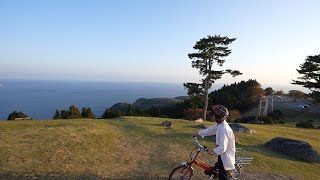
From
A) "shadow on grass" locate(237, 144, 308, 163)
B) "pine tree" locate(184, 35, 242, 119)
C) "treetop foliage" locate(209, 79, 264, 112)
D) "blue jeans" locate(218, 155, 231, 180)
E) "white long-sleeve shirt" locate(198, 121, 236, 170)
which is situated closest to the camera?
"white long-sleeve shirt" locate(198, 121, 236, 170)

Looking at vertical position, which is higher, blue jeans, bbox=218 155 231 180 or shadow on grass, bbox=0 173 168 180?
blue jeans, bbox=218 155 231 180

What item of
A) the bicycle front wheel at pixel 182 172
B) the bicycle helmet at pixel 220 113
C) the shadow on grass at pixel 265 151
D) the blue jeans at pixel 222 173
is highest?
the bicycle helmet at pixel 220 113

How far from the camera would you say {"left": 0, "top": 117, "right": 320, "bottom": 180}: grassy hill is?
964cm

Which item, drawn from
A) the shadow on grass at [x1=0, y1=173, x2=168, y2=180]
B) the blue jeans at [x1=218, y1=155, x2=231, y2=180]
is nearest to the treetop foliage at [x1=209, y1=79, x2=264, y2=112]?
the shadow on grass at [x1=0, y1=173, x2=168, y2=180]

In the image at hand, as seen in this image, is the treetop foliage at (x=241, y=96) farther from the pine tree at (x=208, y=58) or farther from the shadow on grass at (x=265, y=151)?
the shadow on grass at (x=265, y=151)

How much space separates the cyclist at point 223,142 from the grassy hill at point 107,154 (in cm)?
281

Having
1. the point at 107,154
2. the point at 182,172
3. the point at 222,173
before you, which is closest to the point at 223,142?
the point at 222,173

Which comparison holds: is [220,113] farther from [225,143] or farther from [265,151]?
[265,151]

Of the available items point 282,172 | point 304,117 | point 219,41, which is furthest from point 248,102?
point 282,172

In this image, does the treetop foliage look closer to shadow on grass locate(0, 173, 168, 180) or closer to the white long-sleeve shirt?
shadow on grass locate(0, 173, 168, 180)

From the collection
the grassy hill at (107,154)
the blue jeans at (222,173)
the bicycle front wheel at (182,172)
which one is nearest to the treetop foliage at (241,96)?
the grassy hill at (107,154)

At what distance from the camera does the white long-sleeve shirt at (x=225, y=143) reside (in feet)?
22.9

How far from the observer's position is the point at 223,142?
6.99m

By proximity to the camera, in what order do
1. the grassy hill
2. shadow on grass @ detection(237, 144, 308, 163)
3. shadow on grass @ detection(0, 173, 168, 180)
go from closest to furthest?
shadow on grass @ detection(0, 173, 168, 180) < the grassy hill < shadow on grass @ detection(237, 144, 308, 163)
